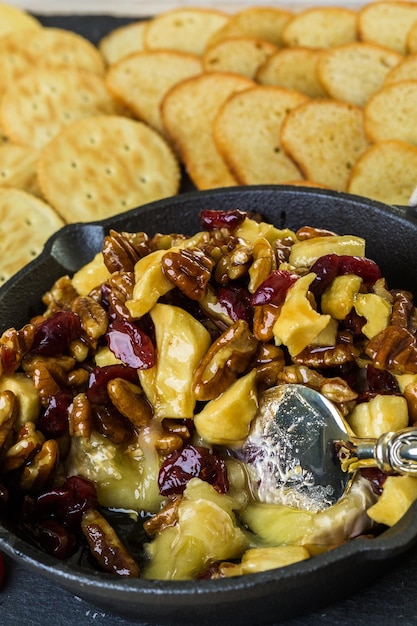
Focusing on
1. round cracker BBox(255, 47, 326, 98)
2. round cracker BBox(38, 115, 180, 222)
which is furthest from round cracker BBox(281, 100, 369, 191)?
round cracker BBox(38, 115, 180, 222)

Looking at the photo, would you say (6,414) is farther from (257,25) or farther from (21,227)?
(257,25)

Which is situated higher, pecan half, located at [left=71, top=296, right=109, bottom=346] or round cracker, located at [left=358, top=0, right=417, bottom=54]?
round cracker, located at [left=358, top=0, right=417, bottom=54]

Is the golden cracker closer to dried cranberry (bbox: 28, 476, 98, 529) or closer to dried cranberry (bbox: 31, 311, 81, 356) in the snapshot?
dried cranberry (bbox: 31, 311, 81, 356)

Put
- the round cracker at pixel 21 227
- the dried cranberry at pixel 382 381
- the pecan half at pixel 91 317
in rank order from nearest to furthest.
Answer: the dried cranberry at pixel 382 381
the pecan half at pixel 91 317
the round cracker at pixel 21 227

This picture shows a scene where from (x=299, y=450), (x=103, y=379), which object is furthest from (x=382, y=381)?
(x=103, y=379)

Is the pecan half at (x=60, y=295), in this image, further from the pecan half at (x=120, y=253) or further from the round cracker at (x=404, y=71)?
the round cracker at (x=404, y=71)

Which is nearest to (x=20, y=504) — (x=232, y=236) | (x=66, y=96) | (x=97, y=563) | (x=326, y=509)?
(x=97, y=563)

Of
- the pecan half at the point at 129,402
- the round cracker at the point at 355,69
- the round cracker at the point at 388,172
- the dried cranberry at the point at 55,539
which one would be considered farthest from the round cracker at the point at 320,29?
the dried cranberry at the point at 55,539

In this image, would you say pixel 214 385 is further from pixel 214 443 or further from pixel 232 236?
pixel 232 236
